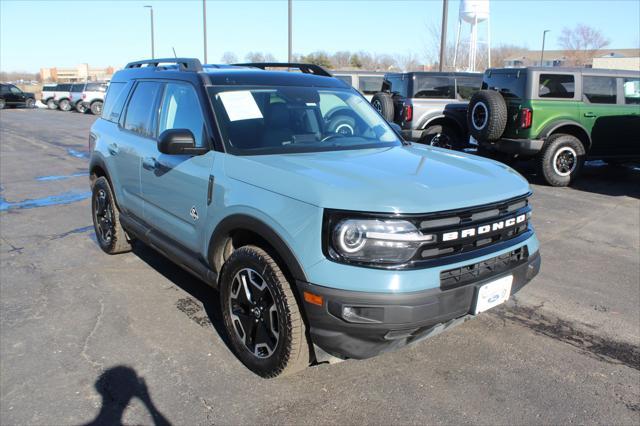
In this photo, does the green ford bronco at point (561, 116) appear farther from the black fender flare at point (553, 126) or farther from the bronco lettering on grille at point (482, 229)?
the bronco lettering on grille at point (482, 229)

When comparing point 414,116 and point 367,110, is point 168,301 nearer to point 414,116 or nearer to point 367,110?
point 367,110

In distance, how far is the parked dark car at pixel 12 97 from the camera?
37.7 m

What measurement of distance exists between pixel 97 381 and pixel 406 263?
1997mm

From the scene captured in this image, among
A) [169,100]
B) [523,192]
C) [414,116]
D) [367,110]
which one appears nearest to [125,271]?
[169,100]

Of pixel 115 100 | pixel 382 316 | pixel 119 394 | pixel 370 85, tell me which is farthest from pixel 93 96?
pixel 382 316

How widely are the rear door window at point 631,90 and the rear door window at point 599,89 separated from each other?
0.22 m

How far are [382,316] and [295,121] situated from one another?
5.85 ft

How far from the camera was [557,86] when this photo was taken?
9.40 meters

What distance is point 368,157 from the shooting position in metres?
3.47

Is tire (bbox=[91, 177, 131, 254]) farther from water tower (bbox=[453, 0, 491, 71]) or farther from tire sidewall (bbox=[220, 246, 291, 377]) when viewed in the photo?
water tower (bbox=[453, 0, 491, 71])

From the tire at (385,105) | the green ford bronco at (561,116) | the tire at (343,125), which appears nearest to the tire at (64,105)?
the tire at (385,105)

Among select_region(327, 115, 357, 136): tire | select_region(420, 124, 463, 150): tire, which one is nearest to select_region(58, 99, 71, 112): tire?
select_region(420, 124, 463, 150): tire

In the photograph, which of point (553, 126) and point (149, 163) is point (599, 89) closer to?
point (553, 126)

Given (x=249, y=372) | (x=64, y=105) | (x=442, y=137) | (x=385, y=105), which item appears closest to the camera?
(x=249, y=372)
